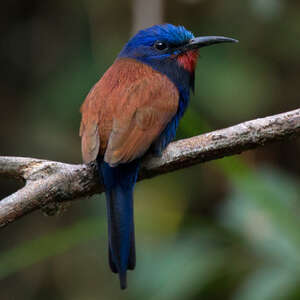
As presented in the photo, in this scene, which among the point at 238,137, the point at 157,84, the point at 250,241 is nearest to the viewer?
the point at 238,137

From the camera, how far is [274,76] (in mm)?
5078

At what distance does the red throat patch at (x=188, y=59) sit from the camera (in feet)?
11.4

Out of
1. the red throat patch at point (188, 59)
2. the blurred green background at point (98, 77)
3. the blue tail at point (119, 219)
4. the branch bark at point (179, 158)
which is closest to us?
the branch bark at point (179, 158)

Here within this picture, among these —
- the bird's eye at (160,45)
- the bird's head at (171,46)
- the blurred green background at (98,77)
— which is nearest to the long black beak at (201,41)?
the bird's head at (171,46)

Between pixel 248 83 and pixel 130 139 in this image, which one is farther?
pixel 248 83

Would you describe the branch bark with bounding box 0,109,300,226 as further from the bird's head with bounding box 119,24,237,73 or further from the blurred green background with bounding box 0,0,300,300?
the blurred green background with bounding box 0,0,300,300

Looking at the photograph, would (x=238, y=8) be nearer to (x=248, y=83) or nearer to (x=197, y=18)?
(x=197, y=18)

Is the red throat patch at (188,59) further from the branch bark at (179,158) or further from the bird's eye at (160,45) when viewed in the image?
the branch bark at (179,158)

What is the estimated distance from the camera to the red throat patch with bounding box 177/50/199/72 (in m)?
3.48

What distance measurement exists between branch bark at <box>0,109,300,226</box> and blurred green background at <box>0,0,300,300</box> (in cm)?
128

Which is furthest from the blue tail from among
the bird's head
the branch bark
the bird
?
the bird's head

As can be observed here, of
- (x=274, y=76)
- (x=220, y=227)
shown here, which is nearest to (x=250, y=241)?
(x=220, y=227)

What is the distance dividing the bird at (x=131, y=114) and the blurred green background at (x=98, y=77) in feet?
2.33

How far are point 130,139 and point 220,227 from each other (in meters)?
1.33
